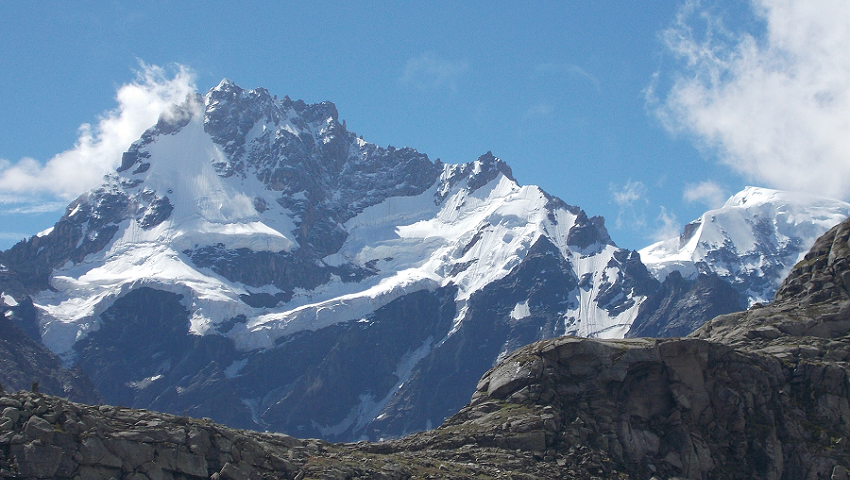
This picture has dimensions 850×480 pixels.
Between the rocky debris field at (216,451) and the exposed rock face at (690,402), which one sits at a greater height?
the exposed rock face at (690,402)

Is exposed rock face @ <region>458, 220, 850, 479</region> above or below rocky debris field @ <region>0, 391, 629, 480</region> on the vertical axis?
above

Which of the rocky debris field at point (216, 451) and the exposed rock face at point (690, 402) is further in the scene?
the exposed rock face at point (690, 402)

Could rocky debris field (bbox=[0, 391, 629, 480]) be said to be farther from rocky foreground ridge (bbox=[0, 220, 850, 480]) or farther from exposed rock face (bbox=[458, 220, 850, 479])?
exposed rock face (bbox=[458, 220, 850, 479])

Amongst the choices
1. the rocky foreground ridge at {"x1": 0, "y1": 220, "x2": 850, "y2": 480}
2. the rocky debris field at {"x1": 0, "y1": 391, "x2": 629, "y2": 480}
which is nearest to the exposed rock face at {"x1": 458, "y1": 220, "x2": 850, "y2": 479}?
the rocky foreground ridge at {"x1": 0, "y1": 220, "x2": 850, "y2": 480}

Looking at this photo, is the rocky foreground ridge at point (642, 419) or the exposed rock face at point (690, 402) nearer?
the rocky foreground ridge at point (642, 419)

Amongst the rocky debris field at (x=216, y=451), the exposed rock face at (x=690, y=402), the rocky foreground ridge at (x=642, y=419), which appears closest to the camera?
the rocky debris field at (x=216, y=451)

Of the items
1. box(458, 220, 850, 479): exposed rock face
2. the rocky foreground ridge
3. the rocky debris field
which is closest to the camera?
the rocky debris field

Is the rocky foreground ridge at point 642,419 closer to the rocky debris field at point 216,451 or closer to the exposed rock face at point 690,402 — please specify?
the exposed rock face at point 690,402

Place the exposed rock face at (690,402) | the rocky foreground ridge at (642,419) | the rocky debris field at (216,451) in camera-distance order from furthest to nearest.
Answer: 1. the exposed rock face at (690,402)
2. the rocky foreground ridge at (642,419)
3. the rocky debris field at (216,451)

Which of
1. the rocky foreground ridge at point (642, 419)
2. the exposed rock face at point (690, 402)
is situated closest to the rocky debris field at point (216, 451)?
the rocky foreground ridge at point (642, 419)

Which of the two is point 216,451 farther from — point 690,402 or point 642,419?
point 690,402

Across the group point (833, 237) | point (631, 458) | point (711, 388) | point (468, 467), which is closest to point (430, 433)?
point (468, 467)

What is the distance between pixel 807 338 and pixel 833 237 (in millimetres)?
23463

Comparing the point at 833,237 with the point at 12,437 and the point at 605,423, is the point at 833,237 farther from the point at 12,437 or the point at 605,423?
the point at 12,437
